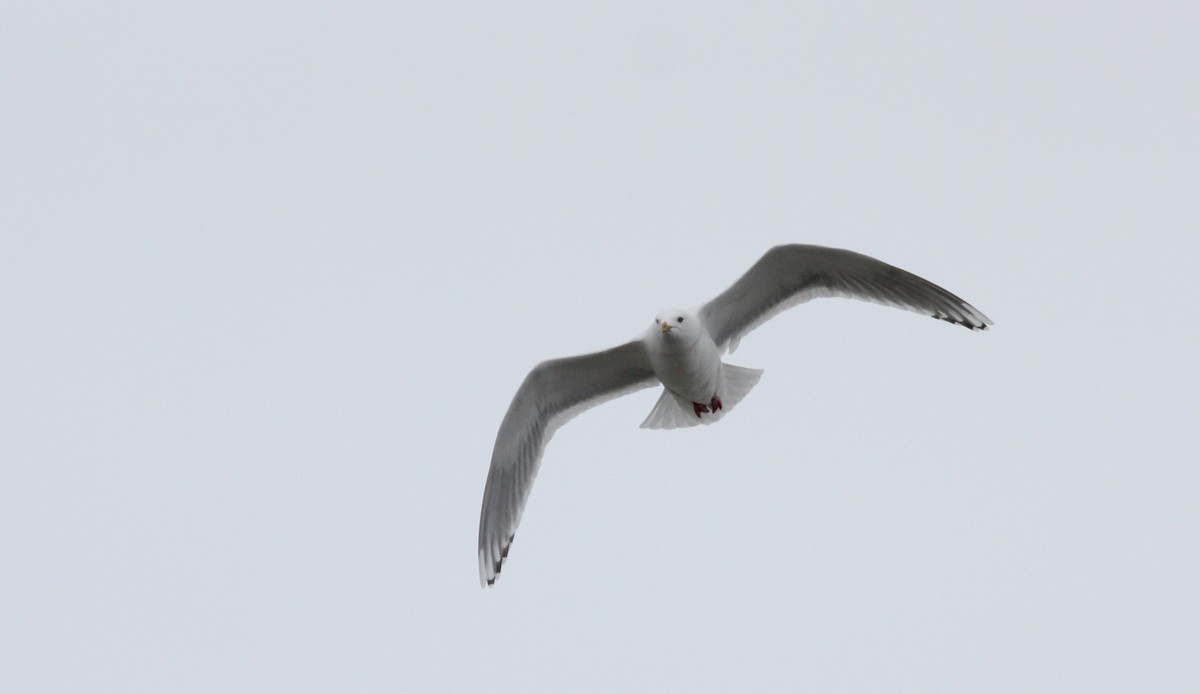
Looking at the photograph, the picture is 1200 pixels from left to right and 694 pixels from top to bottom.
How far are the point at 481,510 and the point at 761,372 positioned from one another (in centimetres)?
185

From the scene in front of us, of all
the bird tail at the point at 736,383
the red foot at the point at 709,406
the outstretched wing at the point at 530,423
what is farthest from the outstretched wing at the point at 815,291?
the outstretched wing at the point at 530,423

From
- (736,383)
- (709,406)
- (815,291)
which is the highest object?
(815,291)

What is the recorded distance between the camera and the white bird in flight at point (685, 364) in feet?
28.3

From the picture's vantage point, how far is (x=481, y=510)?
929 centimetres

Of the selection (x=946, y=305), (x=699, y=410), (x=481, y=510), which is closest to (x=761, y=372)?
(x=699, y=410)

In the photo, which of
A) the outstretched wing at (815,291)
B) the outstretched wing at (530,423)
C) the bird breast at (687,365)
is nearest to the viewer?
the bird breast at (687,365)

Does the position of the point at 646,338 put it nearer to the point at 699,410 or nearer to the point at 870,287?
the point at 699,410

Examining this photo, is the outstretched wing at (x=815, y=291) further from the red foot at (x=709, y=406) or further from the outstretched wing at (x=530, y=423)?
the outstretched wing at (x=530, y=423)

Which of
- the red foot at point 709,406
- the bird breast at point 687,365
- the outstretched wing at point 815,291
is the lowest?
the red foot at point 709,406

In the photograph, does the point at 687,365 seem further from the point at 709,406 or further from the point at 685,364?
the point at 709,406

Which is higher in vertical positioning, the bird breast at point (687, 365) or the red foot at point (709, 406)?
the bird breast at point (687, 365)

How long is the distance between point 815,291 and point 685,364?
964 millimetres

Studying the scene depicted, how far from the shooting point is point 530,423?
9.23m

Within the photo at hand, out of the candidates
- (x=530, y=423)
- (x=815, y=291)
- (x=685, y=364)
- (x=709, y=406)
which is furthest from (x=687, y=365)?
(x=530, y=423)
